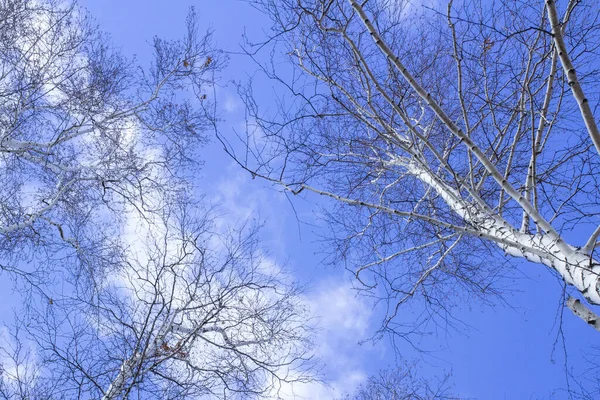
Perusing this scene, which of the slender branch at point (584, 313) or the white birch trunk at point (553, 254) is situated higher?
the white birch trunk at point (553, 254)

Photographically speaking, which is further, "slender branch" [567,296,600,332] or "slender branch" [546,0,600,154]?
"slender branch" [567,296,600,332]

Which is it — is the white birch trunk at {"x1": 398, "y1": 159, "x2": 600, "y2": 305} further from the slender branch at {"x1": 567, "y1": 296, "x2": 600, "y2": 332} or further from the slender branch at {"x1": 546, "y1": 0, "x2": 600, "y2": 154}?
the slender branch at {"x1": 546, "y1": 0, "x2": 600, "y2": 154}

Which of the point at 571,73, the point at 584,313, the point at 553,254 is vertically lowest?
the point at 584,313

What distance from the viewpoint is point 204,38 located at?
25.5 feet

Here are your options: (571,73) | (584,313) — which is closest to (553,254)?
(584,313)

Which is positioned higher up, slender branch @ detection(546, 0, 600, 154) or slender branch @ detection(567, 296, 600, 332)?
slender branch @ detection(546, 0, 600, 154)

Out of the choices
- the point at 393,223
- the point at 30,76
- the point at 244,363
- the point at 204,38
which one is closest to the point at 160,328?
the point at 244,363

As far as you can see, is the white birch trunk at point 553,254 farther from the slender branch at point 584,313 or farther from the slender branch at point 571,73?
the slender branch at point 571,73

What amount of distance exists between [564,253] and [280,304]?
380cm

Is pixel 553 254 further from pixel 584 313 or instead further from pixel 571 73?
pixel 571 73

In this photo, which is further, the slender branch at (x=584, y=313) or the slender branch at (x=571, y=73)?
the slender branch at (x=584, y=313)

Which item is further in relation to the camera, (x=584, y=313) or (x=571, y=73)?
(x=584, y=313)

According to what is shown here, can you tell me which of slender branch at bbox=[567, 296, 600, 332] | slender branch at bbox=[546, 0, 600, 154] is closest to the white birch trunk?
slender branch at bbox=[567, 296, 600, 332]

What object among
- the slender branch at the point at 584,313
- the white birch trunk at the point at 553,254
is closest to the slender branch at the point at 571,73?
the white birch trunk at the point at 553,254
